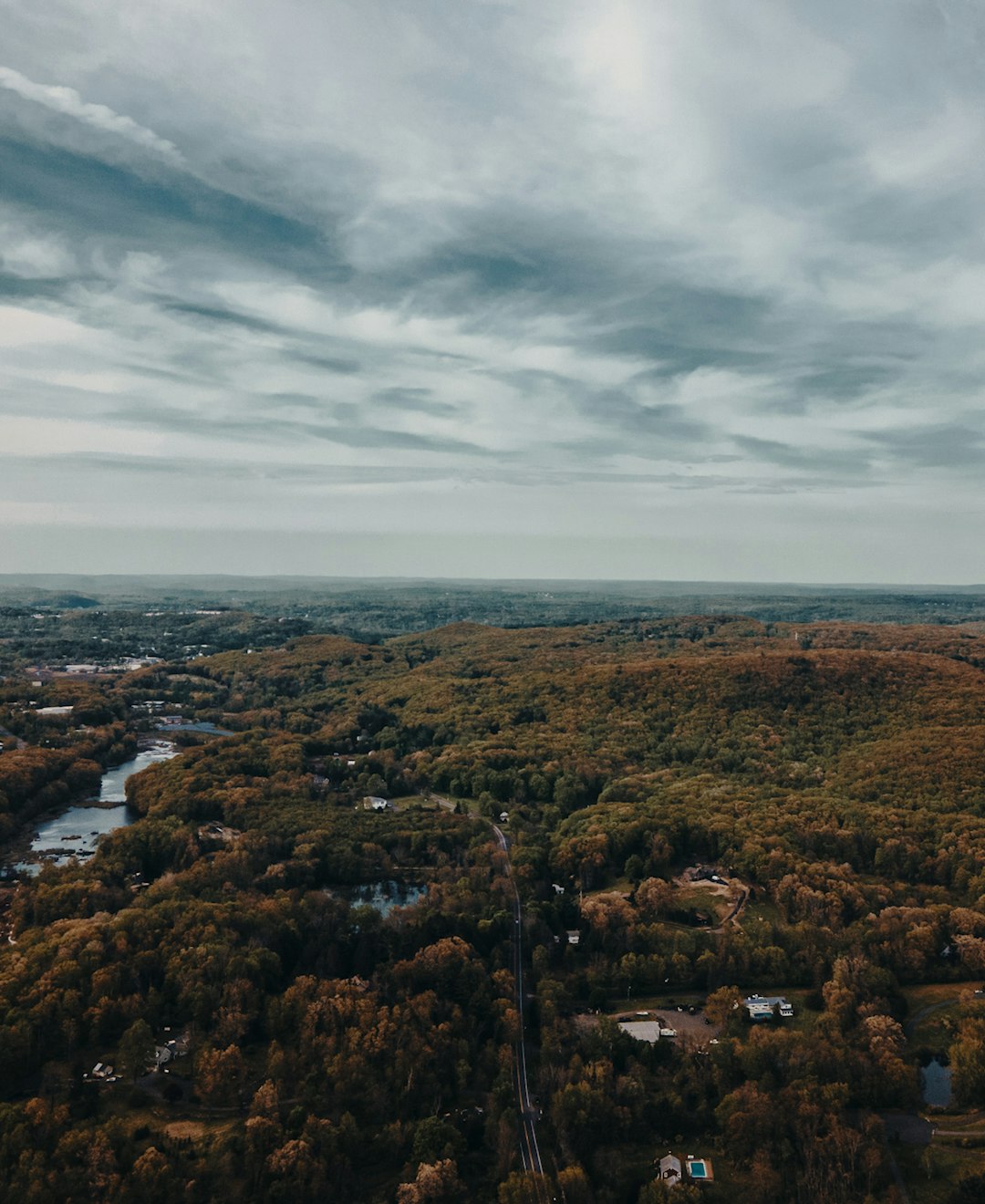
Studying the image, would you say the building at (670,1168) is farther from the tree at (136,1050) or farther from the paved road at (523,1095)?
the tree at (136,1050)

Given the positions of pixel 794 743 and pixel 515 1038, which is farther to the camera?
pixel 794 743

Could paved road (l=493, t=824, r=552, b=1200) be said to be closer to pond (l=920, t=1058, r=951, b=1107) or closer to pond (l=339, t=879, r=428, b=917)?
pond (l=339, t=879, r=428, b=917)

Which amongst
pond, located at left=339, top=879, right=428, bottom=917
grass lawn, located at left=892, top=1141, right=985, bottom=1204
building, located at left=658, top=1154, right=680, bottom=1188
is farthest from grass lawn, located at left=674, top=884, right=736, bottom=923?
building, located at left=658, top=1154, right=680, bottom=1188

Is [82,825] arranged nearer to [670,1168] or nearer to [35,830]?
[35,830]

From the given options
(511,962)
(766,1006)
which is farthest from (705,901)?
(511,962)

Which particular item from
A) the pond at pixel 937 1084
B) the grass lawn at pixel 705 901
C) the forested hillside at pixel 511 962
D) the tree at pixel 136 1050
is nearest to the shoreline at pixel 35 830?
→ the forested hillside at pixel 511 962

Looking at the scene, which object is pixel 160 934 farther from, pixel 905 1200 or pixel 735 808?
pixel 735 808

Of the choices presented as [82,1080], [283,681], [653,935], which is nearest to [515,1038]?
[653,935]
